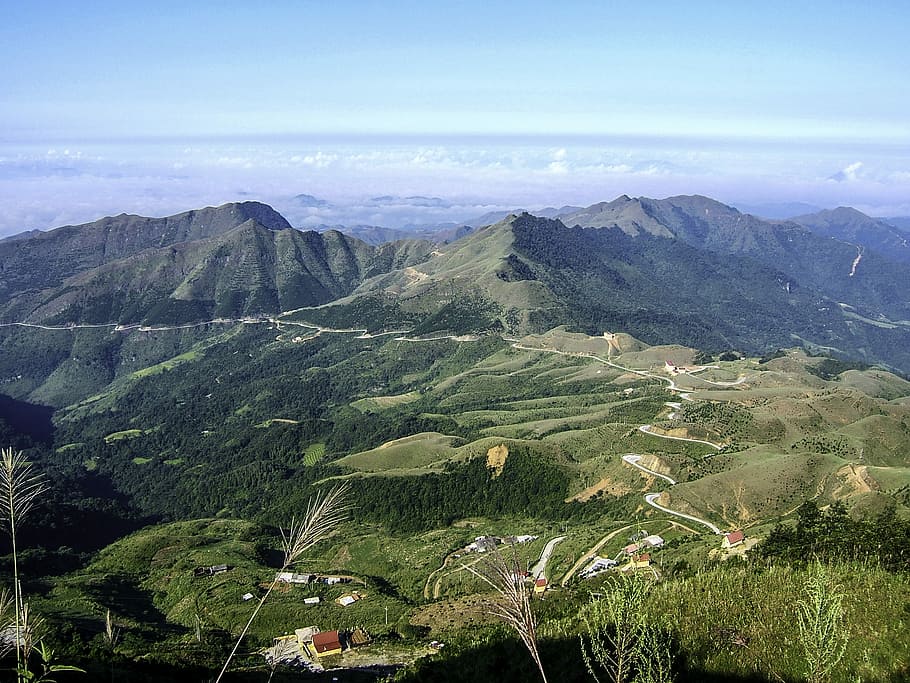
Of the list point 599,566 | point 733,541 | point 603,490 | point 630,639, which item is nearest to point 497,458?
point 603,490

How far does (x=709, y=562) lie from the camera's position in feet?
176

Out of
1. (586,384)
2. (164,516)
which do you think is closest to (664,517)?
(586,384)

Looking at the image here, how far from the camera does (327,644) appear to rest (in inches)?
2114

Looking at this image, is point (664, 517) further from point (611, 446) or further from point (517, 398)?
point (517, 398)

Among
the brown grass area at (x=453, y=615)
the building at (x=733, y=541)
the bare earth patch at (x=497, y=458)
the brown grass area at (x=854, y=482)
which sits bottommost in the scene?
the bare earth patch at (x=497, y=458)

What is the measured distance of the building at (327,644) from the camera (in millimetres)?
53250

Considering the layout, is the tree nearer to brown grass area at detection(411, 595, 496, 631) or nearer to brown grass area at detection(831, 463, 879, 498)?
brown grass area at detection(411, 595, 496, 631)

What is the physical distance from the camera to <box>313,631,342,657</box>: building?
53250 millimetres

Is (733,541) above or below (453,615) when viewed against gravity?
above

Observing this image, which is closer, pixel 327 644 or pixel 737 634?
pixel 737 634

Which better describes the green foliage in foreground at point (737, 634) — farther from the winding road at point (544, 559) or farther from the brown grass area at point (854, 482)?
the brown grass area at point (854, 482)

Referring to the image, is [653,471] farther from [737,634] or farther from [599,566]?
[737,634]

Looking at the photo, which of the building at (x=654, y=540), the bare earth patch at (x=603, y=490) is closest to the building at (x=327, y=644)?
the building at (x=654, y=540)

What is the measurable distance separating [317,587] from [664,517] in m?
43.2
